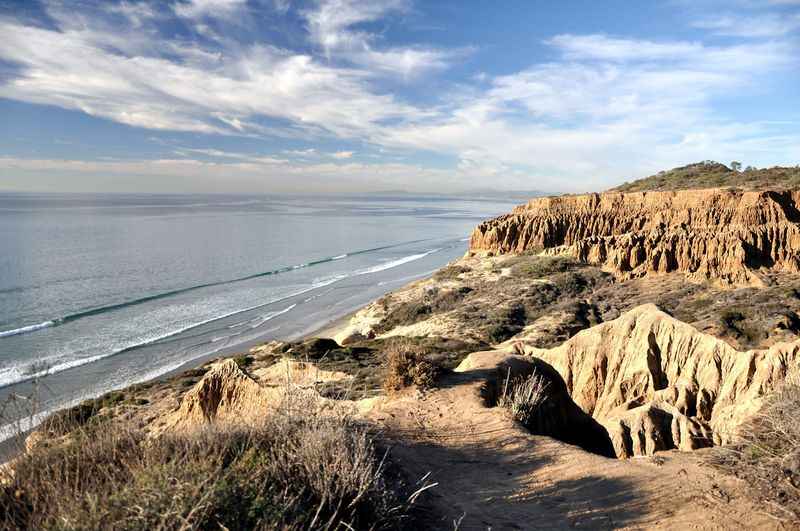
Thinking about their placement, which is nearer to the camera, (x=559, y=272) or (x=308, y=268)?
(x=559, y=272)

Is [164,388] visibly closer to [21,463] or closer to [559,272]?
[21,463]

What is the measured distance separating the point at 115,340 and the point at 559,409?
27117 mm

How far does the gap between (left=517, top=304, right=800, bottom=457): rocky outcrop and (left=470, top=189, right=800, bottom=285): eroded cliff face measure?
1619 cm

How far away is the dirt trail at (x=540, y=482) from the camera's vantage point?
Answer: 621 cm

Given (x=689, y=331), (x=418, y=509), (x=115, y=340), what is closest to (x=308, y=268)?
(x=115, y=340)

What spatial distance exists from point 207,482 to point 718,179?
59086 millimetres

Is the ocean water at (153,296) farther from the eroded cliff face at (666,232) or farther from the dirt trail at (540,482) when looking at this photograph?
the eroded cliff face at (666,232)

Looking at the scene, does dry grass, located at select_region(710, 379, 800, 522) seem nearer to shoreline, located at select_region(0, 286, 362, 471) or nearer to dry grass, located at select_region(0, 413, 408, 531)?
dry grass, located at select_region(0, 413, 408, 531)

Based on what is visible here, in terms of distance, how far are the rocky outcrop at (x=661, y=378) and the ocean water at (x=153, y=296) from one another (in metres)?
13.4

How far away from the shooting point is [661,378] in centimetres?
1655

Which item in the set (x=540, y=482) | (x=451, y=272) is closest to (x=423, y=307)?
(x=451, y=272)

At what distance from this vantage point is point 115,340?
95.9 feet

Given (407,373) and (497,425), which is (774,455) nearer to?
(497,425)

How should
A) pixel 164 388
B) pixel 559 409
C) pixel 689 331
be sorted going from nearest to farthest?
pixel 559 409
pixel 689 331
pixel 164 388
